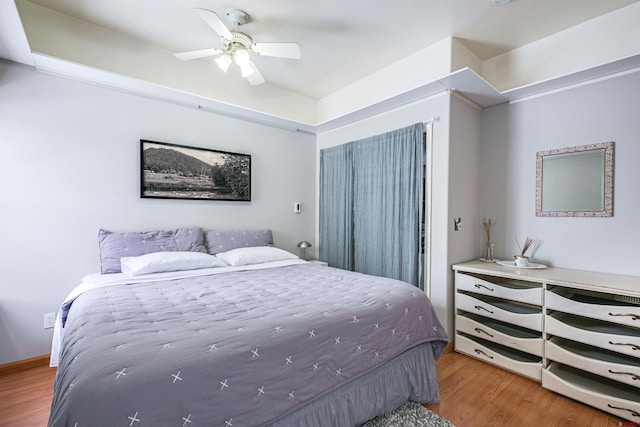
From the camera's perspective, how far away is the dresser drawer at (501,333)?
2.17 m

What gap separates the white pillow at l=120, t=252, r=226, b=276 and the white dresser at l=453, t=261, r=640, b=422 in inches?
92.2

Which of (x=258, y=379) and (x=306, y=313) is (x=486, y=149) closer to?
(x=306, y=313)

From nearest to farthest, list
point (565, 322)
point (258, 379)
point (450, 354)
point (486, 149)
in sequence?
1. point (258, 379)
2. point (565, 322)
3. point (450, 354)
4. point (486, 149)

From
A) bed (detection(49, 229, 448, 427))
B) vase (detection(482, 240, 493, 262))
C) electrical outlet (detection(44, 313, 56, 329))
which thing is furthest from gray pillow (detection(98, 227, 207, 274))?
vase (detection(482, 240, 493, 262))

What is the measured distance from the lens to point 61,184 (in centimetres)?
243

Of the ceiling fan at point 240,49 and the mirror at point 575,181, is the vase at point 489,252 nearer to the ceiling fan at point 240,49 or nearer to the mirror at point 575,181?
the mirror at point 575,181

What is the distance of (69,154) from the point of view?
2455mm

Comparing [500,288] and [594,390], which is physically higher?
[500,288]

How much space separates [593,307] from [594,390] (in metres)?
0.54

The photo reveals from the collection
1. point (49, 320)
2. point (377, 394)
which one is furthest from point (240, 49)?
point (49, 320)

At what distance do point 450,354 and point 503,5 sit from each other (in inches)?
114

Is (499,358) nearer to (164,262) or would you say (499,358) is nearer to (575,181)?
(575,181)

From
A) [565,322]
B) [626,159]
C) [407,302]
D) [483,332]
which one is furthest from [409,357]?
[626,159]

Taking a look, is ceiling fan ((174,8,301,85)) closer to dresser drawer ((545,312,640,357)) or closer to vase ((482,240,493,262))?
vase ((482,240,493,262))
